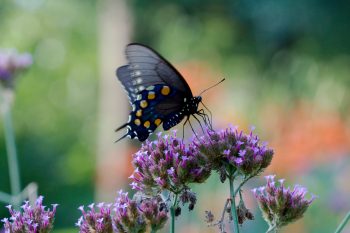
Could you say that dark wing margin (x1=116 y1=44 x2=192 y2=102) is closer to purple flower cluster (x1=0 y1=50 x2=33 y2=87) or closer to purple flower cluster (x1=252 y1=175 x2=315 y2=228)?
purple flower cluster (x1=252 y1=175 x2=315 y2=228)

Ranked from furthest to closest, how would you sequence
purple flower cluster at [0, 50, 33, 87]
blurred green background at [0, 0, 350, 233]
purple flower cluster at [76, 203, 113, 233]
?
blurred green background at [0, 0, 350, 233], purple flower cluster at [0, 50, 33, 87], purple flower cluster at [76, 203, 113, 233]

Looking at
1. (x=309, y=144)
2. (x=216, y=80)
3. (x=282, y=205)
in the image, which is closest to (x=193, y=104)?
(x=282, y=205)

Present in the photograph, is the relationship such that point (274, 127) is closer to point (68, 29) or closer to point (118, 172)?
point (118, 172)

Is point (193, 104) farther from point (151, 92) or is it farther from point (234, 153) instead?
point (234, 153)

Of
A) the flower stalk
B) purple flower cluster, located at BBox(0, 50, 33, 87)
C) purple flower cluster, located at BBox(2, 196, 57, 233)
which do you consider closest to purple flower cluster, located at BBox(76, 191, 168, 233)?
purple flower cluster, located at BBox(2, 196, 57, 233)

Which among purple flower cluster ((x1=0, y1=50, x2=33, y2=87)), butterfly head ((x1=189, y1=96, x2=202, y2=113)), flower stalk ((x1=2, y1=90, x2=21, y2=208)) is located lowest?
butterfly head ((x1=189, y1=96, x2=202, y2=113))

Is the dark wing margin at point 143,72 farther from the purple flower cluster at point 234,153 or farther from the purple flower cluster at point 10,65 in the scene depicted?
the purple flower cluster at point 10,65
